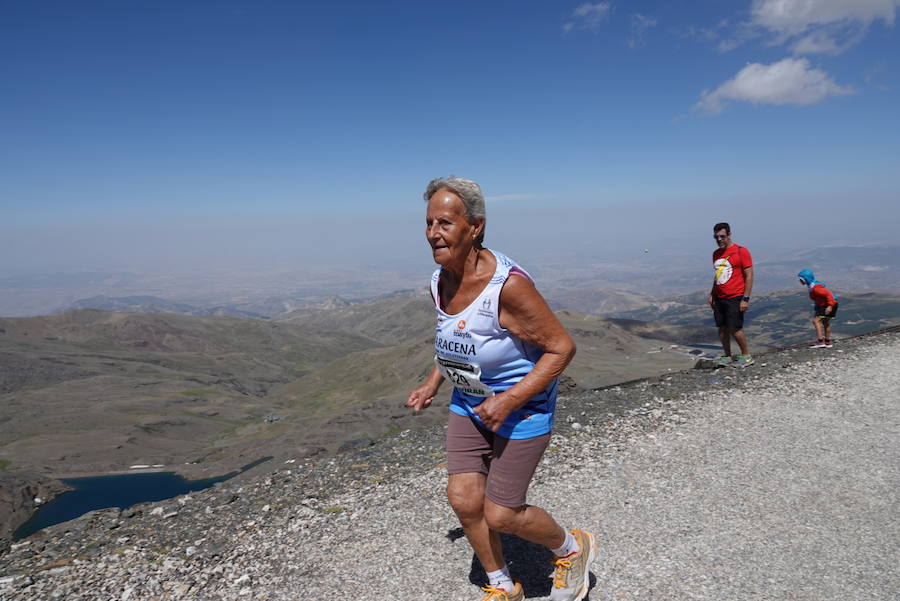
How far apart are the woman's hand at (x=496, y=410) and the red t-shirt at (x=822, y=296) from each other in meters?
13.5

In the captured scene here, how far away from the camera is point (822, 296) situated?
13.1 meters

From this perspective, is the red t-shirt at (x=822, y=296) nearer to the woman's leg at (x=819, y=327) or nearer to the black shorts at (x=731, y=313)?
the woman's leg at (x=819, y=327)

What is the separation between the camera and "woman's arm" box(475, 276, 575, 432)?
3.05 m

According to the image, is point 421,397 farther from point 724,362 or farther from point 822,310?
point 822,310

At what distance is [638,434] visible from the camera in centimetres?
761

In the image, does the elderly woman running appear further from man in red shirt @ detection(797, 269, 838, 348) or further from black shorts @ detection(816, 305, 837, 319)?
black shorts @ detection(816, 305, 837, 319)

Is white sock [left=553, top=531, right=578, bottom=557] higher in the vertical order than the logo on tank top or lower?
lower

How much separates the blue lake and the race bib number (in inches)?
617

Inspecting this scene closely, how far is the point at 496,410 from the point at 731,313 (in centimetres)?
986

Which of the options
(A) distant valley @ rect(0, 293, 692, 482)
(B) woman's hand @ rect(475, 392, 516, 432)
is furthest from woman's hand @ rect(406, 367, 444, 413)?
(A) distant valley @ rect(0, 293, 692, 482)

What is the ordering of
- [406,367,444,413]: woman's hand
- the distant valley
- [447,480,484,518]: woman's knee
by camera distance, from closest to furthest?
1. [447,480,484,518]: woman's knee
2. [406,367,444,413]: woman's hand
3. the distant valley

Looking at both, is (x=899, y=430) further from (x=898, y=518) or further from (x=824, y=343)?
(x=824, y=343)

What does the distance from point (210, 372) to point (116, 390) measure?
1128 inches

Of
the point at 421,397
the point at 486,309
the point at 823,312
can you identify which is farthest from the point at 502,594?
the point at 823,312
